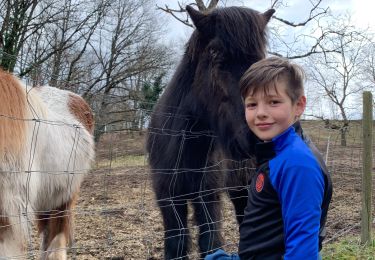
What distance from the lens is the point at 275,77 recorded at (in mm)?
1646

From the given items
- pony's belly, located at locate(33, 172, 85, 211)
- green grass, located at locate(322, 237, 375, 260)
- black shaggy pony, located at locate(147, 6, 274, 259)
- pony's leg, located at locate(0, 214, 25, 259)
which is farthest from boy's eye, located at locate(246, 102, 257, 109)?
green grass, located at locate(322, 237, 375, 260)

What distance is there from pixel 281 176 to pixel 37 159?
2.25 meters

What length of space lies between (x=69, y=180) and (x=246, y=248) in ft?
8.63

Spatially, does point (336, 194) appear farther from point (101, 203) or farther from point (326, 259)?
point (101, 203)

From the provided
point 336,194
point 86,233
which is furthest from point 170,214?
point 336,194

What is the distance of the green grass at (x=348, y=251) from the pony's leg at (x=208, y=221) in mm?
1511

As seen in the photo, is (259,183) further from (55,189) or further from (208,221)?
(55,189)

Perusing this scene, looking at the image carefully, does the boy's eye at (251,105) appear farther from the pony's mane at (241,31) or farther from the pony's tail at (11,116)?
the pony's tail at (11,116)

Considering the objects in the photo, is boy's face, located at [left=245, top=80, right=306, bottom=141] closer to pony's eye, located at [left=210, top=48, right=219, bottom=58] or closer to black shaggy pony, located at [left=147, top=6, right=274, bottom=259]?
black shaggy pony, located at [left=147, top=6, right=274, bottom=259]

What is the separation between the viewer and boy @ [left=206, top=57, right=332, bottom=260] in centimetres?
148

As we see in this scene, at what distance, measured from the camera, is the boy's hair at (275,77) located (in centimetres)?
165

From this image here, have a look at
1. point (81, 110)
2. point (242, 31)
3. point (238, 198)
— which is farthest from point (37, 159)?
point (242, 31)

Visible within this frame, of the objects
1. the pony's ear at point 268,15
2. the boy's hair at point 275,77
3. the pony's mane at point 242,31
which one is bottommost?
the boy's hair at point 275,77

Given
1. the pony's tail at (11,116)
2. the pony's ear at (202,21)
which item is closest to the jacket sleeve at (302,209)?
the pony's ear at (202,21)
